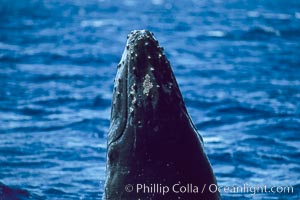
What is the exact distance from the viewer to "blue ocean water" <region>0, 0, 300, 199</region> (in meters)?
10.4

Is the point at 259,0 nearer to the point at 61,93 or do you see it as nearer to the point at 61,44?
the point at 61,44

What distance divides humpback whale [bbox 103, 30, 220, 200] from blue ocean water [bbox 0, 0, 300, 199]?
3.63 m

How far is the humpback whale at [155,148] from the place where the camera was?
5.20 meters

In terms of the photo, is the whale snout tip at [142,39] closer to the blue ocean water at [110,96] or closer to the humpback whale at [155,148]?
the humpback whale at [155,148]

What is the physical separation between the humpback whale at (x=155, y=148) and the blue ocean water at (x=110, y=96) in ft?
11.9

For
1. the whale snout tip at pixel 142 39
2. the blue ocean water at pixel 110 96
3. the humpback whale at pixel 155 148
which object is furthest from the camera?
the blue ocean water at pixel 110 96

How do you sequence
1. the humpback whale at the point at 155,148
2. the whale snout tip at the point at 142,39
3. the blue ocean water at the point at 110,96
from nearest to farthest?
1. the humpback whale at the point at 155,148
2. the whale snout tip at the point at 142,39
3. the blue ocean water at the point at 110,96

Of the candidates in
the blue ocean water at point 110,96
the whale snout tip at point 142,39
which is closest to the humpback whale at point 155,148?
the whale snout tip at point 142,39

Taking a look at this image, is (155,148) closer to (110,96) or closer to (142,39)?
(142,39)

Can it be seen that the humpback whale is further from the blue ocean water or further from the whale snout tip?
the blue ocean water

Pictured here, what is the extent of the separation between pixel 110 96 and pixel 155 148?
1131cm

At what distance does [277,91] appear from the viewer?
1673 cm

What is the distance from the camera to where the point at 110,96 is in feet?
54.1

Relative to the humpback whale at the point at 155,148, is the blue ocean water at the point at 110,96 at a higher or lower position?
higher
